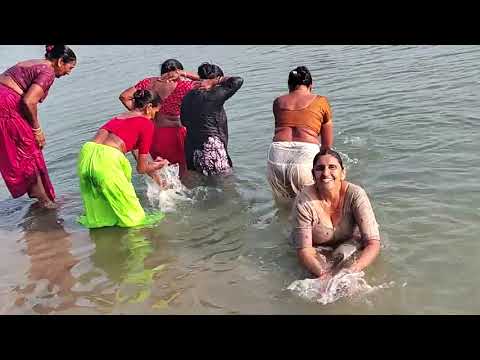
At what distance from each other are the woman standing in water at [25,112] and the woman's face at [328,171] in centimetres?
299

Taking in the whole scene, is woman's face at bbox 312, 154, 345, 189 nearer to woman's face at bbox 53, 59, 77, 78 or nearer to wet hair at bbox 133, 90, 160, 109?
wet hair at bbox 133, 90, 160, 109

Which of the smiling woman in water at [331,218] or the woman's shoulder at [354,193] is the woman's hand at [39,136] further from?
the woman's shoulder at [354,193]

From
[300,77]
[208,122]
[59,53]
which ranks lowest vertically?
[208,122]

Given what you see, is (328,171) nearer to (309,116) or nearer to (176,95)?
(309,116)

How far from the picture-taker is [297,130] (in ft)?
16.3

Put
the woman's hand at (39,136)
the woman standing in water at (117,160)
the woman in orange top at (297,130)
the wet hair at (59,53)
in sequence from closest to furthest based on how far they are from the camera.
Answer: the woman standing in water at (117,160) → the woman in orange top at (297,130) → the wet hair at (59,53) → the woman's hand at (39,136)

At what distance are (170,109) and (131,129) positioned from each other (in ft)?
4.48

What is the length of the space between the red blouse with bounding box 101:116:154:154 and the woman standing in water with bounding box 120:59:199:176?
1.09 m

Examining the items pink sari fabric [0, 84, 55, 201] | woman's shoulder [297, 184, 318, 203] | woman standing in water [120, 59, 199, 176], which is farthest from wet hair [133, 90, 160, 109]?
woman's shoulder [297, 184, 318, 203]

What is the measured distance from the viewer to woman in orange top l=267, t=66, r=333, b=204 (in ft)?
16.1

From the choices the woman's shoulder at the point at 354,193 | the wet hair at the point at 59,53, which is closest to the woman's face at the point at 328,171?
the woman's shoulder at the point at 354,193

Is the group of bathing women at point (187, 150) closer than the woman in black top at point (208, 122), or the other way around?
the group of bathing women at point (187, 150)

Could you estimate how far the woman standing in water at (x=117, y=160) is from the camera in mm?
4809

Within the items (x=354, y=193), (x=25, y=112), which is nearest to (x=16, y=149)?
(x=25, y=112)
